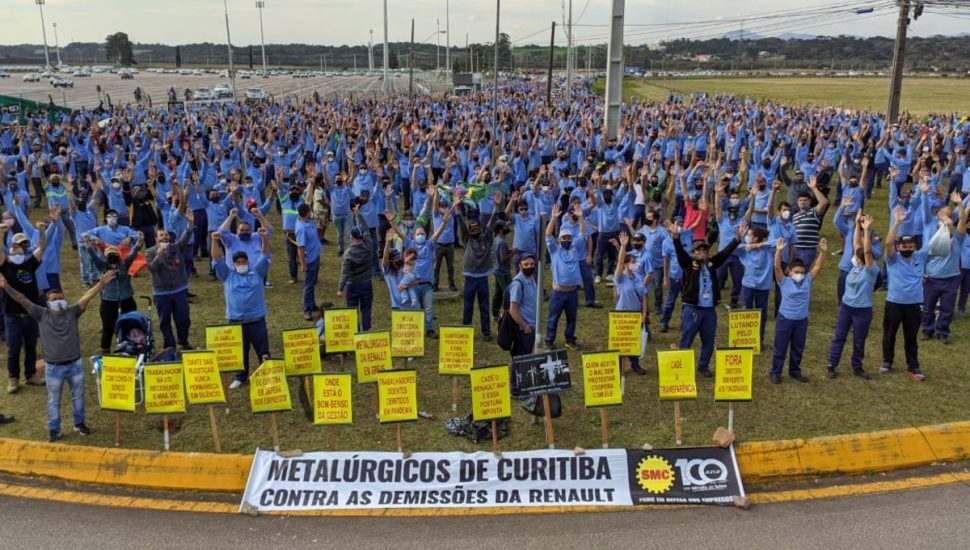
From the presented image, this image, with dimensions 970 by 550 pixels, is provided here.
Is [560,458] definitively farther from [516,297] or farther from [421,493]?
[516,297]

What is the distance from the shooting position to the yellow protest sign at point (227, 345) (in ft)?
27.7

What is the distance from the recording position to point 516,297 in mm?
8727

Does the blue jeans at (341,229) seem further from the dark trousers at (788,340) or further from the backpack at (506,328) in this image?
the dark trousers at (788,340)

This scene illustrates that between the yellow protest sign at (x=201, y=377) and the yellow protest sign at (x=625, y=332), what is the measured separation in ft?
15.0

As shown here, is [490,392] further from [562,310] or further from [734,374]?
[562,310]

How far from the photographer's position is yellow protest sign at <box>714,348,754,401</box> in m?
7.58

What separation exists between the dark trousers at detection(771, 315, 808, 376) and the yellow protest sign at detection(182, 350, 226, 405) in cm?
675

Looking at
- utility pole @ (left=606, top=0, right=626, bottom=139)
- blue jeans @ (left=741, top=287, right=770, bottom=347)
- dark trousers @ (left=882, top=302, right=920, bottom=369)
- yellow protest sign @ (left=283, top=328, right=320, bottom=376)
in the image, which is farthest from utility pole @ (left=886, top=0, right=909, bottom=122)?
yellow protest sign @ (left=283, top=328, right=320, bottom=376)

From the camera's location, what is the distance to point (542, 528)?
654 centimetres

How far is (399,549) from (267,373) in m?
2.35

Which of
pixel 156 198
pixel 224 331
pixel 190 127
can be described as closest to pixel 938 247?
pixel 224 331

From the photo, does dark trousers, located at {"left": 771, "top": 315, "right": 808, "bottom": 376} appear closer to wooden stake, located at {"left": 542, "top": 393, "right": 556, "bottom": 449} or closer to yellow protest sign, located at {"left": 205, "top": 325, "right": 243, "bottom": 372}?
wooden stake, located at {"left": 542, "top": 393, "right": 556, "bottom": 449}

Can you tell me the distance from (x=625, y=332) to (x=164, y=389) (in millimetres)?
5265

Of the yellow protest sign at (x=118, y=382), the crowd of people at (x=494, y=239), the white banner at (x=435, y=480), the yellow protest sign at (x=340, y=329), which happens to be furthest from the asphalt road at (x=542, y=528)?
the yellow protest sign at (x=340, y=329)
